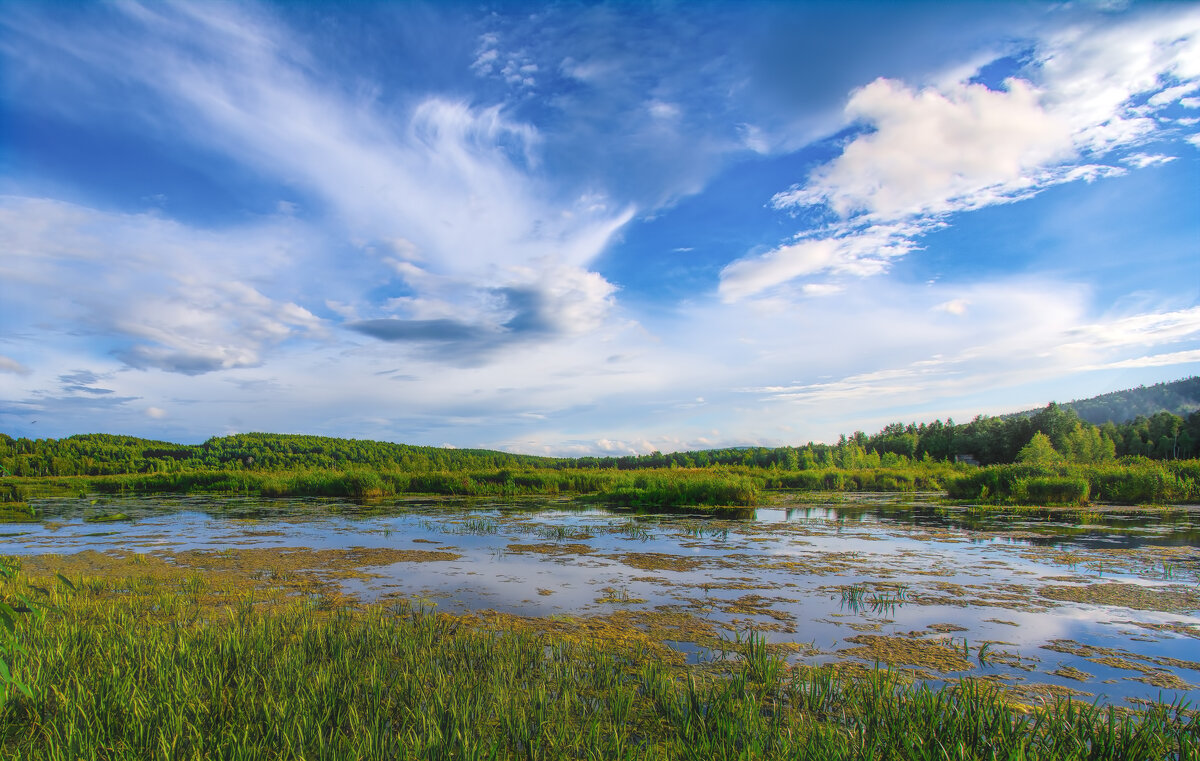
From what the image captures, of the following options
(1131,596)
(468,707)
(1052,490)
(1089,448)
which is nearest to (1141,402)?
(1089,448)

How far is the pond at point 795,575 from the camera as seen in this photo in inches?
245

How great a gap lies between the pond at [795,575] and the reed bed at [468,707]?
3.48 feet

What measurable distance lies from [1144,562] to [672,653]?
10775 millimetres

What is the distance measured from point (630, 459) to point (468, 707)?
95685 millimetres

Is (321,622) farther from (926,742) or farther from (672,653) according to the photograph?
(926,742)

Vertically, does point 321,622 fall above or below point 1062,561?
above

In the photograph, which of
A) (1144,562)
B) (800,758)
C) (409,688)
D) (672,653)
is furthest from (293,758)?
(1144,562)

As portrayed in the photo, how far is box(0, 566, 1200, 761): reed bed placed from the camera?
360 cm

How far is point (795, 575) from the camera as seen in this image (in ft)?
33.9

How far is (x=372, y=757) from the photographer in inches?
135

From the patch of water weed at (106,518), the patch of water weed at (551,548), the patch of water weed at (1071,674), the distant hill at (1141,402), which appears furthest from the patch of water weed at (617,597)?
the distant hill at (1141,402)

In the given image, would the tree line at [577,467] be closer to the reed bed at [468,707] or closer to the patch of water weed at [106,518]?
the patch of water weed at [106,518]

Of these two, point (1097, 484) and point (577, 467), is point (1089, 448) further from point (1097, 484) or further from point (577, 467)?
point (577, 467)

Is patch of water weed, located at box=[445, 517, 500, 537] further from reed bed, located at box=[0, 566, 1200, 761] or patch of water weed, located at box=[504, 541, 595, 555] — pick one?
reed bed, located at box=[0, 566, 1200, 761]
